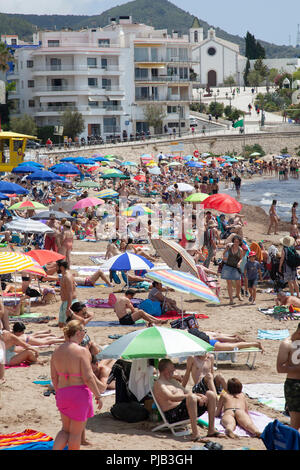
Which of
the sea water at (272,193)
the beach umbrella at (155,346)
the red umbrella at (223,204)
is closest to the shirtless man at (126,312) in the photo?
the beach umbrella at (155,346)

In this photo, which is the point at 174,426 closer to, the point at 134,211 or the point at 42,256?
the point at 42,256

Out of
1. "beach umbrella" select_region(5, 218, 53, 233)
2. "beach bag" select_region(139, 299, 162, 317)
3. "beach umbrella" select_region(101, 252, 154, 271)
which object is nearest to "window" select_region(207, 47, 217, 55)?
"beach umbrella" select_region(5, 218, 53, 233)

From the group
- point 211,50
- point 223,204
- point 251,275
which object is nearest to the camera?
point 251,275

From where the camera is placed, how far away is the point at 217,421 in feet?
24.0

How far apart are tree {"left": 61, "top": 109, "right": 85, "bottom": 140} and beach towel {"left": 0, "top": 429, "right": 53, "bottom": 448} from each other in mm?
54110

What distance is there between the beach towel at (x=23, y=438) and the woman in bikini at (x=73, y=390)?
60 cm

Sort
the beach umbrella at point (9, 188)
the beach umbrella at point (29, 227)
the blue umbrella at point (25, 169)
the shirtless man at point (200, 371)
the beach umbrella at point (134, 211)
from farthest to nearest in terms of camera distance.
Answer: the blue umbrella at point (25, 169) → the beach umbrella at point (9, 188) → the beach umbrella at point (134, 211) → the beach umbrella at point (29, 227) → the shirtless man at point (200, 371)

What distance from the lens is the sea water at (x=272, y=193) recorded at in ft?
120

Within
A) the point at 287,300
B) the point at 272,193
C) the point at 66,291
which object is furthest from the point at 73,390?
the point at 272,193

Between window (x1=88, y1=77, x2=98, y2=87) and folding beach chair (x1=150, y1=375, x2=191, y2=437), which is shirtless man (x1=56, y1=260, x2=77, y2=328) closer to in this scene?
folding beach chair (x1=150, y1=375, x2=191, y2=437)

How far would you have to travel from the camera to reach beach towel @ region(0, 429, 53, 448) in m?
6.32

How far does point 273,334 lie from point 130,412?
14.3 ft

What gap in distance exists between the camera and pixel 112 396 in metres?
8.23

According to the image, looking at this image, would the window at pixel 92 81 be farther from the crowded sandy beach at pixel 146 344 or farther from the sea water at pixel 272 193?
the crowded sandy beach at pixel 146 344
